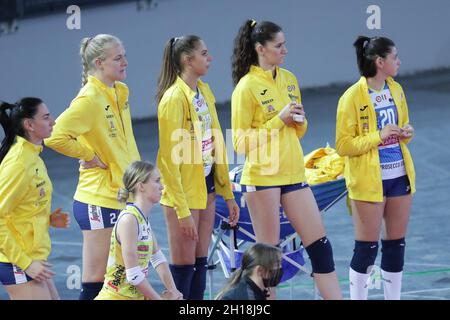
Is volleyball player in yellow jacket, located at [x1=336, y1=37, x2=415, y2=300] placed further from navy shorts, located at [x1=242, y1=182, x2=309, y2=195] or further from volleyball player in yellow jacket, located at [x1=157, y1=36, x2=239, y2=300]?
volleyball player in yellow jacket, located at [x1=157, y1=36, x2=239, y2=300]

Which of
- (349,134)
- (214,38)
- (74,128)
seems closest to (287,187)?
(349,134)

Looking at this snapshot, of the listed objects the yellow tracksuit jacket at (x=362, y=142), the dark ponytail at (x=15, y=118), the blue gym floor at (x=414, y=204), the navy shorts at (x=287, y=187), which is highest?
the dark ponytail at (x=15, y=118)

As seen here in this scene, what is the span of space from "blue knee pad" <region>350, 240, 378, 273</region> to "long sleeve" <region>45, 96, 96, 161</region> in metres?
1.67

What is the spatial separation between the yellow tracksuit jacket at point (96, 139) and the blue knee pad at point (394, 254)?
64.0 inches

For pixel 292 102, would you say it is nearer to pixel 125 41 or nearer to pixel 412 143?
pixel 412 143

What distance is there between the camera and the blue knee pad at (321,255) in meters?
5.77

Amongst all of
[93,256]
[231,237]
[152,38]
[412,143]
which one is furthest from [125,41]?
[93,256]

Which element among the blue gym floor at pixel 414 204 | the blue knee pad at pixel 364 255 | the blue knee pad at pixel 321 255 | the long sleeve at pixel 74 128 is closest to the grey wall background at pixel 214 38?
the blue gym floor at pixel 414 204

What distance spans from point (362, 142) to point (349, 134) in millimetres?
119

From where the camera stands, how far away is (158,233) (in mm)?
8719

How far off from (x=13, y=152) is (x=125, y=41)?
7318 millimetres

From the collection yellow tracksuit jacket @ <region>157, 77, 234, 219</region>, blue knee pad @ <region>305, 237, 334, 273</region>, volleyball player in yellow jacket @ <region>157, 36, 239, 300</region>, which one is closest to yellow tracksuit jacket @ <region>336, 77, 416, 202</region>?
blue knee pad @ <region>305, 237, 334, 273</region>

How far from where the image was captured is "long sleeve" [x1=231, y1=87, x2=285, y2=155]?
5785 millimetres

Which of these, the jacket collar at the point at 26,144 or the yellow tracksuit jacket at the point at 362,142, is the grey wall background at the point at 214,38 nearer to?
the yellow tracksuit jacket at the point at 362,142
